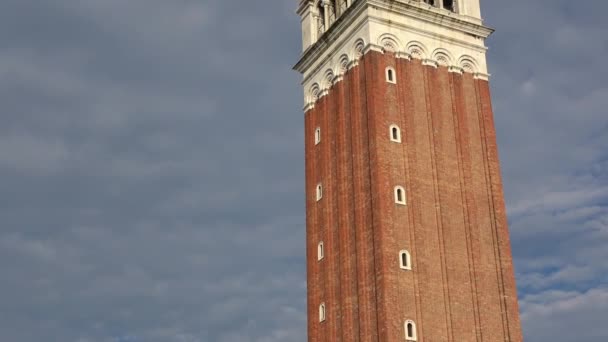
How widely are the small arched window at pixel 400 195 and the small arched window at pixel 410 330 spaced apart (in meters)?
6.94

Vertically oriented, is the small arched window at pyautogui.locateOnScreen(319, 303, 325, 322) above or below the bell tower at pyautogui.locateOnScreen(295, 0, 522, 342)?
below

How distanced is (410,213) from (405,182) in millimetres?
1903

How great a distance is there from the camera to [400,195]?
53.8m

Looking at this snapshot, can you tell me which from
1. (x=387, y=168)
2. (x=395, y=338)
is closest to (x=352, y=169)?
(x=387, y=168)

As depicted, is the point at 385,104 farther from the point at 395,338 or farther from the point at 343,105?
the point at 395,338

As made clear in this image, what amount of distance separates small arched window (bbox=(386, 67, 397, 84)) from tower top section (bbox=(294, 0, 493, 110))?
1.21 metres

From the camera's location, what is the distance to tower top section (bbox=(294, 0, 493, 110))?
58.5m

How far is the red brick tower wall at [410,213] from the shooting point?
5175cm

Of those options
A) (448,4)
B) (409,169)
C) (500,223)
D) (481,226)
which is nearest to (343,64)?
(448,4)

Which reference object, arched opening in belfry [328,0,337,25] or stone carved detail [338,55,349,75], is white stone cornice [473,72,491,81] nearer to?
stone carved detail [338,55,349,75]

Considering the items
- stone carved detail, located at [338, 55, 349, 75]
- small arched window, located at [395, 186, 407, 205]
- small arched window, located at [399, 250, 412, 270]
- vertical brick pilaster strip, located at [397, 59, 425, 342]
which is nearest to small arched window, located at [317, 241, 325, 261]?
small arched window, located at [395, 186, 407, 205]

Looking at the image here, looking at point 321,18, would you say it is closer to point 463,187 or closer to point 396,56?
point 396,56

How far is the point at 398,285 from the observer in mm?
51000

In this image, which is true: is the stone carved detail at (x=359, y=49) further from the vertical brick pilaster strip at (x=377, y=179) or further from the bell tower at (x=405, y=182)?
the vertical brick pilaster strip at (x=377, y=179)
